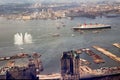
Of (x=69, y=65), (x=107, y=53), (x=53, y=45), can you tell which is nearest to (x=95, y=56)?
(x=107, y=53)

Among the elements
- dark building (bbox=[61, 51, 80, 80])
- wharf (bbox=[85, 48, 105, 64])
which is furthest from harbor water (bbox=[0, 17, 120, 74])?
dark building (bbox=[61, 51, 80, 80])

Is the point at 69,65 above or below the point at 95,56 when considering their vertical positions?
above

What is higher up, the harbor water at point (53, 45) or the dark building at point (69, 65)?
the dark building at point (69, 65)

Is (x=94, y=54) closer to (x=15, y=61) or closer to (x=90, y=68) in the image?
(x=90, y=68)

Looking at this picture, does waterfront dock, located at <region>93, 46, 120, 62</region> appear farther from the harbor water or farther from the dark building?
the dark building

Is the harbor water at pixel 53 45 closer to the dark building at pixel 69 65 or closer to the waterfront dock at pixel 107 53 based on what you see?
the waterfront dock at pixel 107 53

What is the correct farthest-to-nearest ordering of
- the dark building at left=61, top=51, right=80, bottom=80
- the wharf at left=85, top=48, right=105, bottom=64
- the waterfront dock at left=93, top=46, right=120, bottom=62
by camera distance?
1. the waterfront dock at left=93, top=46, right=120, bottom=62
2. the wharf at left=85, top=48, right=105, bottom=64
3. the dark building at left=61, top=51, right=80, bottom=80

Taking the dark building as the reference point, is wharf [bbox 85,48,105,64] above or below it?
below

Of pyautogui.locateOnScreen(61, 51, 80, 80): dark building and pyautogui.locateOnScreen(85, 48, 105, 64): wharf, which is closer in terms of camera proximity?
pyautogui.locateOnScreen(61, 51, 80, 80): dark building

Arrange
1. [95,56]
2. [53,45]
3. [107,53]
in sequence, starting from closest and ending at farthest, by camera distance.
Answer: [95,56] < [107,53] < [53,45]

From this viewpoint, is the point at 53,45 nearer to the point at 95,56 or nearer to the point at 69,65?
the point at 95,56

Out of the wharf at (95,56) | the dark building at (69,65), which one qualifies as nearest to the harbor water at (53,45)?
the wharf at (95,56)
